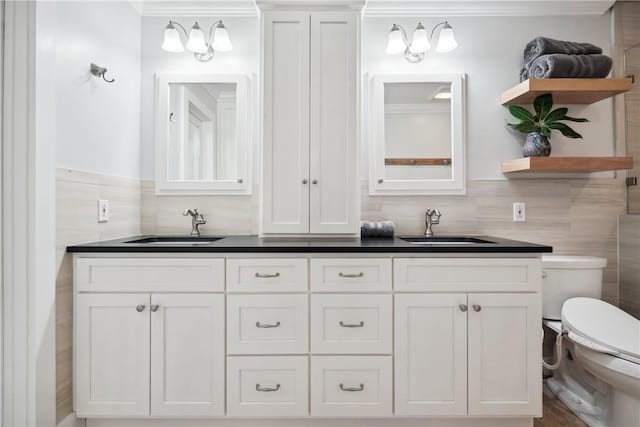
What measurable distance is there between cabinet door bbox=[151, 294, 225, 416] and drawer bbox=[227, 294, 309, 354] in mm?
60

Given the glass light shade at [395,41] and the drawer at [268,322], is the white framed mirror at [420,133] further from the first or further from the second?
the drawer at [268,322]

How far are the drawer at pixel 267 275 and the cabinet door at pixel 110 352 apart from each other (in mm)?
402

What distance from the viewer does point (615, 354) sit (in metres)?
1.66

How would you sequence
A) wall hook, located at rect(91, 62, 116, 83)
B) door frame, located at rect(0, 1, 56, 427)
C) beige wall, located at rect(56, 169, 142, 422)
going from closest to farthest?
door frame, located at rect(0, 1, 56, 427) < beige wall, located at rect(56, 169, 142, 422) < wall hook, located at rect(91, 62, 116, 83)

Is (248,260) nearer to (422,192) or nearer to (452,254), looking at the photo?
(452,254)

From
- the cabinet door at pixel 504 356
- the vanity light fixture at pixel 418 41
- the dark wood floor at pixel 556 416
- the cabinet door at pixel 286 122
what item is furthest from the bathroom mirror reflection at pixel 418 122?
the dark wood floor at pixel 556 416

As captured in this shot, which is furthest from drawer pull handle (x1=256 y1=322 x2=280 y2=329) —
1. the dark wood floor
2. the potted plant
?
the potted plant

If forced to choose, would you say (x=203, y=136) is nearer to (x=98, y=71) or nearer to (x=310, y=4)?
(x=98, y=71)

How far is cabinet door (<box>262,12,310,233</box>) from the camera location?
6.89 ft

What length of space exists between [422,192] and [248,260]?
1.17 metres

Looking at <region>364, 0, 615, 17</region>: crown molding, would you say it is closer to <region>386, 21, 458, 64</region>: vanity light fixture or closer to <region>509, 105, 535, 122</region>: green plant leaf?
<region>386, 21, 458, 64</region>: vanity light fixture

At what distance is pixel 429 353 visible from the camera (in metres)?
1.74

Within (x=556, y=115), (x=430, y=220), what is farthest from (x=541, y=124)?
(x=430, y=220)

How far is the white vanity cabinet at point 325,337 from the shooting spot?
1731mm
